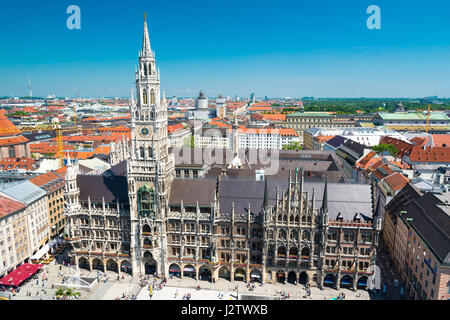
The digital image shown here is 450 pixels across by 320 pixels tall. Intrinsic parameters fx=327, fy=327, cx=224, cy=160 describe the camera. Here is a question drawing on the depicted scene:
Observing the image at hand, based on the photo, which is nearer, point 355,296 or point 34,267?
point 355,296

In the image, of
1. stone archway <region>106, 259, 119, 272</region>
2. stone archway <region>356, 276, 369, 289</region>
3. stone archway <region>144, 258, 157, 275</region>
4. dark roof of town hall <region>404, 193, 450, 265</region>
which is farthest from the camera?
stone archway <region>106, 259, 119, 272</region>

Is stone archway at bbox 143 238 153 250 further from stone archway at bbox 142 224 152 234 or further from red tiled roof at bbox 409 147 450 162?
red tiled roof at bbox 409 147 450 162

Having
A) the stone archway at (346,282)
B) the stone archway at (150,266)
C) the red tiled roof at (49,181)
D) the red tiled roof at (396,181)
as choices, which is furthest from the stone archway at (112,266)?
the red tiled roof at (396,181)

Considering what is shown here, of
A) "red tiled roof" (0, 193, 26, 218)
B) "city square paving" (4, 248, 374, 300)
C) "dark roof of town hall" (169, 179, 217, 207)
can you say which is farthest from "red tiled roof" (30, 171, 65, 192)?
"dark roof of town hall" (169, 179, 217, 207)

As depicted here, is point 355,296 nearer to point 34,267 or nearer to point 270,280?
point 270,280
